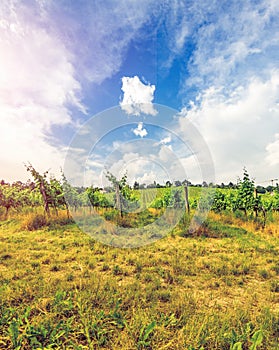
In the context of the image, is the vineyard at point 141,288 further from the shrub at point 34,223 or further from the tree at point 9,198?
the tree at point 9,198

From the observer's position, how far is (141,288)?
13.7 ft

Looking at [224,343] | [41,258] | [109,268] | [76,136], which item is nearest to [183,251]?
[109,268]

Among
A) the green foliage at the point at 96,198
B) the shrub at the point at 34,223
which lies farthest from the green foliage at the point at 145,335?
the green foliage at the point at 96,198

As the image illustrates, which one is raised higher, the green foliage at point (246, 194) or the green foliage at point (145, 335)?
the green foliage at point (246, 194)

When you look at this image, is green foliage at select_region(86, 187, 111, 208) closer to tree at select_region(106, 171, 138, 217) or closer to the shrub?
tree at select_region(106, 171, 138, 217)

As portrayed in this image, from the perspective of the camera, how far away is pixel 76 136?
8.16 meters

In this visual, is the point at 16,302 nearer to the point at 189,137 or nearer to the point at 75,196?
the point at 189,137

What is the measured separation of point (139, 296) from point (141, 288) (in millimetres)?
380

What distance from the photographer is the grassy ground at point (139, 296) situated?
2.69 meters

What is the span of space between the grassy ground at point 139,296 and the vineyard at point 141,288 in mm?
15

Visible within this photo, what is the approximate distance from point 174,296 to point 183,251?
3038mm

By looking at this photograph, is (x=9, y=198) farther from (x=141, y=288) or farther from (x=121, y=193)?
(x=141, y=288)

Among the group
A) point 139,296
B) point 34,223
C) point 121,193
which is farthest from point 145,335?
point 121,193

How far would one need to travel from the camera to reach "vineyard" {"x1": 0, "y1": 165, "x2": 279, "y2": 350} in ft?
8.89
